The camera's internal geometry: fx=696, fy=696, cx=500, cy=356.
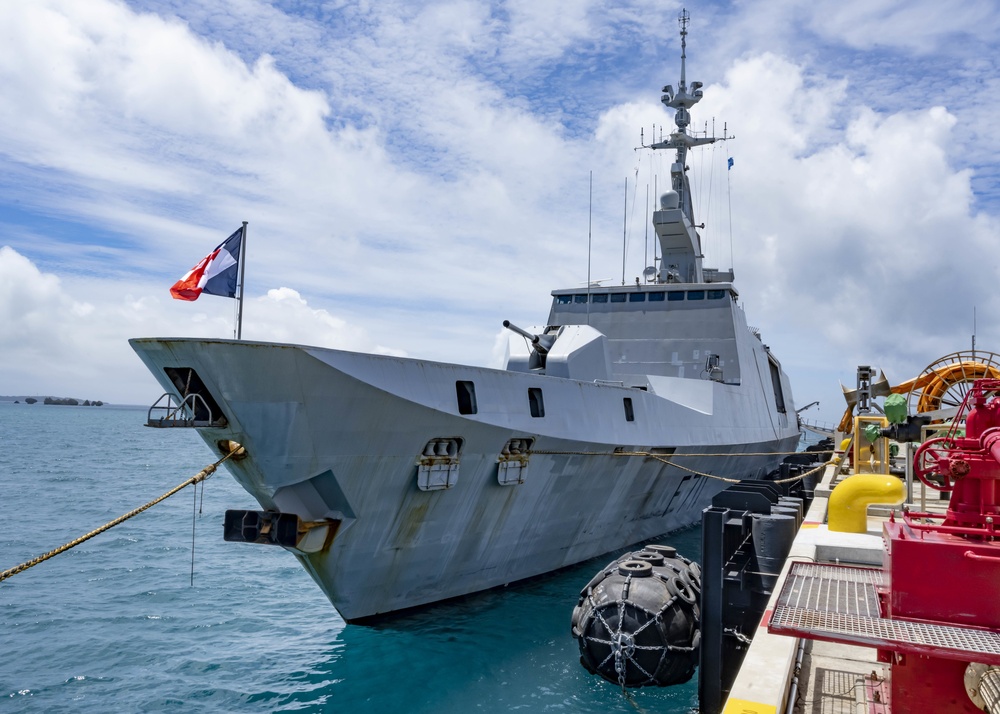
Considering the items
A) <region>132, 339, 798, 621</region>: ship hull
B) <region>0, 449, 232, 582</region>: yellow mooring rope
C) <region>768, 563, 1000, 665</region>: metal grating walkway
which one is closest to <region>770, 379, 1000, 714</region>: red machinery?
<region>768, 563, 1000, 665</region>: metal grating walkway

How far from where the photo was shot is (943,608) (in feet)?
10.9

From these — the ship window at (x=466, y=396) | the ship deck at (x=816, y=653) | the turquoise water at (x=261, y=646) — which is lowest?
the turquoise water at (x=261, y=646)

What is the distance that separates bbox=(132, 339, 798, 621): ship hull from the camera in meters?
6.71

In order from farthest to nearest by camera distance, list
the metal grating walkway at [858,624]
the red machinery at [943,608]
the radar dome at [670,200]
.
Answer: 1. the radar dome at [670,200]
2. the red machinery at [943,608]
3. the metal grating walkway at [858,624]

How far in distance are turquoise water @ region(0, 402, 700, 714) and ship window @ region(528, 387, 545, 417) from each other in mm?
2549

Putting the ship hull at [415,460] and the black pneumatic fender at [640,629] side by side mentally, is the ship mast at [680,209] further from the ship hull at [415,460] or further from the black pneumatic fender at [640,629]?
the black pneumatic fender at [640,629]

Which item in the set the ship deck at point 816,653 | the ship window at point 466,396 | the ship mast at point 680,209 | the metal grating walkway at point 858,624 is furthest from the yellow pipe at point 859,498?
the ship mast at point 680,209

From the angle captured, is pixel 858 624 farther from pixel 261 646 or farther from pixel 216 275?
pixel 261 646

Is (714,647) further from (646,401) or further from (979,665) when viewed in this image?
(646,401)

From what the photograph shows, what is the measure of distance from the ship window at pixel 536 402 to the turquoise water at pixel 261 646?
8.36 feet

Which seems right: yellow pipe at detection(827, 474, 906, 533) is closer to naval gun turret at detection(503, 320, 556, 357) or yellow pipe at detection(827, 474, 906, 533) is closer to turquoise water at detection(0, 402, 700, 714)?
turquoise water at detection(0, 402, 700, 714)

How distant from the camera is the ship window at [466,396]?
8.15 m

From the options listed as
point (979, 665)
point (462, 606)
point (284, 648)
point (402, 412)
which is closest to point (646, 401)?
Result: point (462, 606)

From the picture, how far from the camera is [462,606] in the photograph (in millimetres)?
8945
